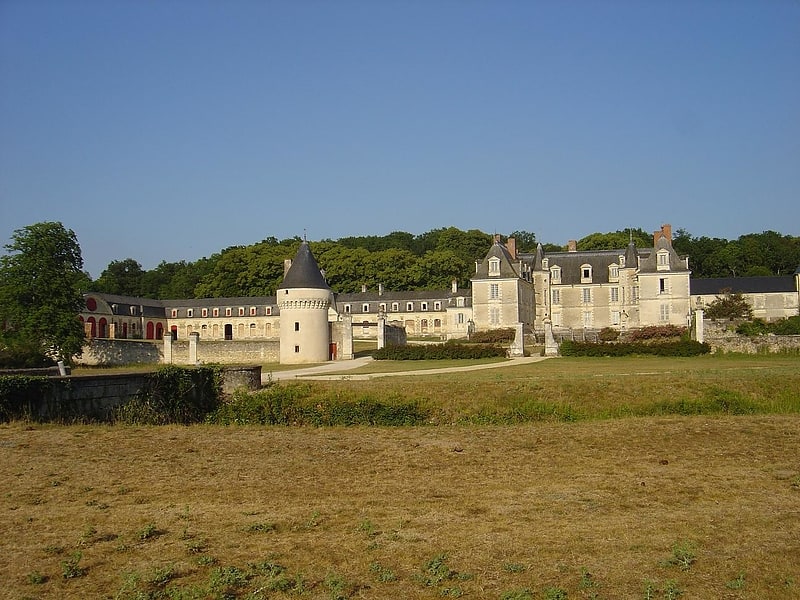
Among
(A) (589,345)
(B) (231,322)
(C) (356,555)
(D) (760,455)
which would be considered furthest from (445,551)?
(B) (231,322)

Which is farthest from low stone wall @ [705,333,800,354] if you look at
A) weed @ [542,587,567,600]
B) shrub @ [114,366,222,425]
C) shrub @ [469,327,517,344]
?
weed @ [542,587,567,600]

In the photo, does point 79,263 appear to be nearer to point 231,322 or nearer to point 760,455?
point 231,322

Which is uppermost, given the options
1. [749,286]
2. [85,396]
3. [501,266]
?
[501,266]

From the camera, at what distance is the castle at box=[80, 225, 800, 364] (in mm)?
50375

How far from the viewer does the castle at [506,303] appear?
1983 inches

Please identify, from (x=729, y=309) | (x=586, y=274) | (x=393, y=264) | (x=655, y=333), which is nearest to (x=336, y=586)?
(x=655, y=333)

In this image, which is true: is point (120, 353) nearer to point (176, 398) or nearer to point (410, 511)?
point (176, 398)

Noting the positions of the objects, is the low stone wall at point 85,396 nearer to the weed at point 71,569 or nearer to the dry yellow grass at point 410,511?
the dry yellow grass at point 410,511

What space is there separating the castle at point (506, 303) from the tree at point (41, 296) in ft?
35.6

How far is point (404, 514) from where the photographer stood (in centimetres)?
752

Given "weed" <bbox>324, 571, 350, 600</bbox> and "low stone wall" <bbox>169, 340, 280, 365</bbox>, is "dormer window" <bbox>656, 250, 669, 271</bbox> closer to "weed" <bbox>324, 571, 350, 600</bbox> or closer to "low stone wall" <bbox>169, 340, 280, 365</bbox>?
"low stone wall" <bbox>169, 340, 280, 365</bbox>

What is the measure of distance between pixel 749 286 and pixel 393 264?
30.8m

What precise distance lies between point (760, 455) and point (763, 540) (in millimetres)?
4279

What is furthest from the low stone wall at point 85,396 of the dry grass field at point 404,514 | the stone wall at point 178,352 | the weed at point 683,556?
the stone wall at point 178,352
